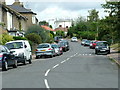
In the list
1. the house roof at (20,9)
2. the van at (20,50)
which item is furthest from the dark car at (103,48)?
the house roof at (20,9)

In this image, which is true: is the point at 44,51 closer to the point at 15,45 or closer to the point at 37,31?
the point at 15,45

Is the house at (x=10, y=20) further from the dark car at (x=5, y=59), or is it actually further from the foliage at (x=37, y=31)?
the dark car at (x=5, y=59)

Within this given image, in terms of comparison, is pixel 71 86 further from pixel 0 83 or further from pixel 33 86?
pixel 0 83

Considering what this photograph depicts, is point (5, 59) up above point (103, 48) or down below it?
above

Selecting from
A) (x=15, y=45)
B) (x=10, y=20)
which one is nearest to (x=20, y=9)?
(x=10, y=20)

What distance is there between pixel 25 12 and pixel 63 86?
6540 centimetres

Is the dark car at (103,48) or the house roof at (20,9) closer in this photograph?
the dark car at (103,48)

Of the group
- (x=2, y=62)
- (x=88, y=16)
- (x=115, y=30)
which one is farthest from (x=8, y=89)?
(x=88, y=16)

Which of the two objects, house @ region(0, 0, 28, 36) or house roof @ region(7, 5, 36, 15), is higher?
house roof @ region(7, 5, 36, 15)

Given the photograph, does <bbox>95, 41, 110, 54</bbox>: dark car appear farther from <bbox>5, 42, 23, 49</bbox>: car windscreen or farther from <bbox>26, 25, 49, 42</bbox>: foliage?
<bbox>5, 42, 23, 49</bbox>: car windscreen

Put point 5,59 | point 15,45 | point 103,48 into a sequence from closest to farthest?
point 5,59 → point 15,45 → point 103,48

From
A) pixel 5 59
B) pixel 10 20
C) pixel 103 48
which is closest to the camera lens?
pixel 5 59

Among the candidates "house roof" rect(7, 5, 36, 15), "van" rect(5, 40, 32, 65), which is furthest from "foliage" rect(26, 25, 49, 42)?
"van" rect(5, 40, 32, 65)

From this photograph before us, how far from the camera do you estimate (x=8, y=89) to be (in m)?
13.8
